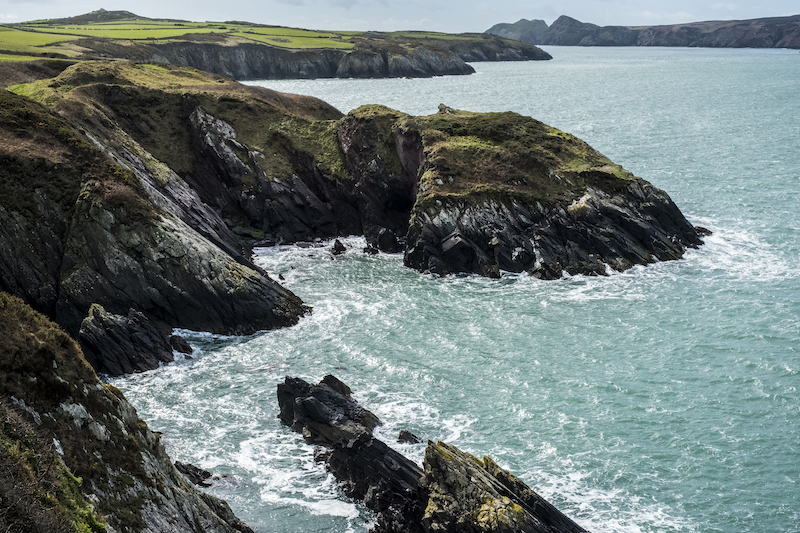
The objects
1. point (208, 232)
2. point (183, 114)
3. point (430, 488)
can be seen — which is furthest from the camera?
point (183, 114)

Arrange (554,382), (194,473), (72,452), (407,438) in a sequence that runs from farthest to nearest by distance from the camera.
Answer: (554,382)
(407,438)
(194,473)
(72,452)

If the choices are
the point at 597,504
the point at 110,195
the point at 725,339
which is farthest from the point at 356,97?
the point at 597,504

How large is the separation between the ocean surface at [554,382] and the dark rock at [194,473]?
681 mm

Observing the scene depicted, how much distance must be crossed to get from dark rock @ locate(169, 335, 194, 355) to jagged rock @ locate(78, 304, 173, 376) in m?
0.42

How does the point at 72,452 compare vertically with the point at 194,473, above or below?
above

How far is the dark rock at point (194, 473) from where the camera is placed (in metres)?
29.5

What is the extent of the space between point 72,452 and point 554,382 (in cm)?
2752

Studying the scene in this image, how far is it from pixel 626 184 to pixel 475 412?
36.8 meters

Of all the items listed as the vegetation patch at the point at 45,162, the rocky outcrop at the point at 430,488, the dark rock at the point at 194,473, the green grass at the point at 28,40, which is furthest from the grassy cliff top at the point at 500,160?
the green grass at the point at 28,40

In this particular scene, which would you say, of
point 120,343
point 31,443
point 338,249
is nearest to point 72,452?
point 31,443

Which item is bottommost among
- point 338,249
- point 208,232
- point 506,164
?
point 338,249

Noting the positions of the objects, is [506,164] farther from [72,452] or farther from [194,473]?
[72,452]

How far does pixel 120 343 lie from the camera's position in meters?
41.5

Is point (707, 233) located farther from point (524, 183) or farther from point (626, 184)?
point (524, 183)
